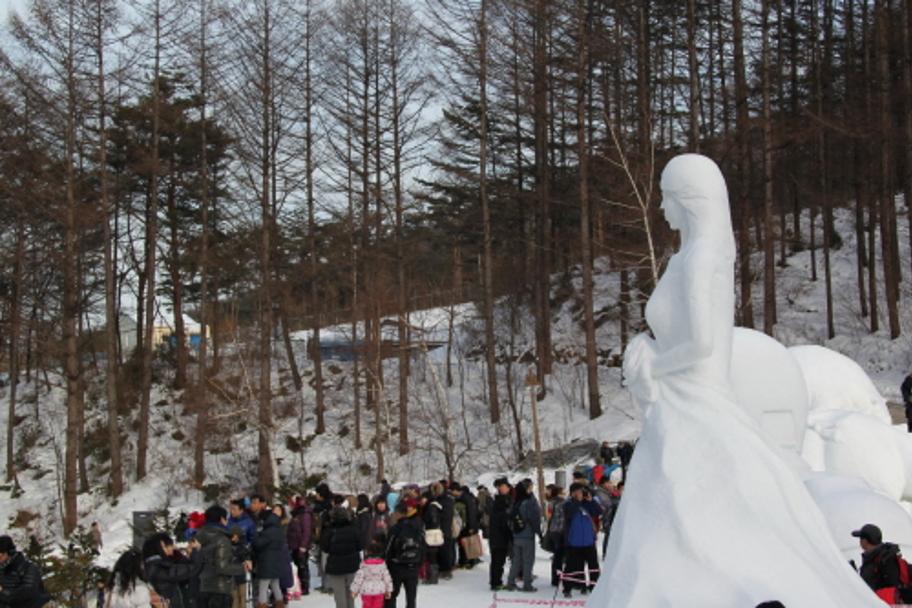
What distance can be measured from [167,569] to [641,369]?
5.34m

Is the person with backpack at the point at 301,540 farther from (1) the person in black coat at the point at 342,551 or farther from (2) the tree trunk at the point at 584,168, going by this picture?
(2) the tree trunk at the point at 584,168

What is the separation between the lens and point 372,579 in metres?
10.7

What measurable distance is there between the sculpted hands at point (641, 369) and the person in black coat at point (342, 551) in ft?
17.7

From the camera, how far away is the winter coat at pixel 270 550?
11297 millimetres

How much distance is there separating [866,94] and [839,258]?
6188mm

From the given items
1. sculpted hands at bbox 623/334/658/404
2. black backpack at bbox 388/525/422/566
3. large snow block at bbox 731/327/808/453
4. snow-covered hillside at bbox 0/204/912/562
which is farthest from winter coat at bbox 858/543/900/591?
A: snow-covered hillside at bbox 0/204/912/562

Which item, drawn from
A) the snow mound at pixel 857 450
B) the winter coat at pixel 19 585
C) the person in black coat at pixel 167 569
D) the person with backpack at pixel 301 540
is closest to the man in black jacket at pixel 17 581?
the winter coat at pixel 19 585

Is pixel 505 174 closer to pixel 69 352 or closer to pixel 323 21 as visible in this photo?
pixel 323 21

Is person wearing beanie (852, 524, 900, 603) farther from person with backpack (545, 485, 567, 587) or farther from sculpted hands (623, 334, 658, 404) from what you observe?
person with backpack (545, 485, 567, 587)

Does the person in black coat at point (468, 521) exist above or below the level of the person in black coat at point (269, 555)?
below

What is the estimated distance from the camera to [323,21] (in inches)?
1242

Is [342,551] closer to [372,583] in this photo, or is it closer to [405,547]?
[372,583]

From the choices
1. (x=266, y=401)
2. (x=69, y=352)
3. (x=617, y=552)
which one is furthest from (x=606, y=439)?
(x=617, y=552)

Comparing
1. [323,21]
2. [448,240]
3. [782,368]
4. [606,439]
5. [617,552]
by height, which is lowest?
[606,439]
